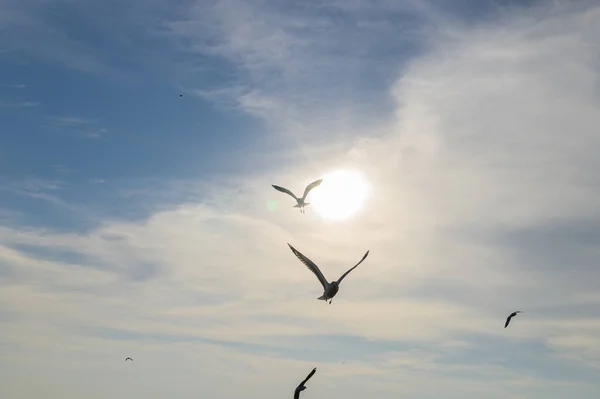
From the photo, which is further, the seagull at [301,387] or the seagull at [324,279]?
the seagull at [324,279]

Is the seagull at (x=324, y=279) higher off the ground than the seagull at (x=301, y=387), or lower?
higher

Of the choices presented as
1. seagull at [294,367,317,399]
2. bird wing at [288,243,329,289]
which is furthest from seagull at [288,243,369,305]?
seagull at [294,367,317,399]

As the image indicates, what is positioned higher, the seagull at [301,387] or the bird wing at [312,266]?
the bird wing at [312,266]

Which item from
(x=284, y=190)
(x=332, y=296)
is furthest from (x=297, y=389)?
(x=284, y=190)

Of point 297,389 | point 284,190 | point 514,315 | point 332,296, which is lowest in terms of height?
point 297,389

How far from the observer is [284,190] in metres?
112

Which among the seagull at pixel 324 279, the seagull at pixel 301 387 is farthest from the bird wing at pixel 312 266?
the seagull at pixel 301 387

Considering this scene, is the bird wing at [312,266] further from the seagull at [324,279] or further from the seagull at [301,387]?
the seagull at [301,387]

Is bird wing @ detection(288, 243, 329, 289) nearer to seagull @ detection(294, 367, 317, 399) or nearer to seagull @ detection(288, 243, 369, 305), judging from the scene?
seagull @ detection(288, 243, 369, 305)

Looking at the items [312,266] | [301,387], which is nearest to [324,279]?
[312,266]

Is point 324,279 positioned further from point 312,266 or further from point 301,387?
point 301,387

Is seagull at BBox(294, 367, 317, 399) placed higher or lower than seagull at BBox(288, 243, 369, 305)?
lower

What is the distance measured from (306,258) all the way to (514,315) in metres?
47.0

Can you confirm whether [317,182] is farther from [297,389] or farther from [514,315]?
[297,389]
